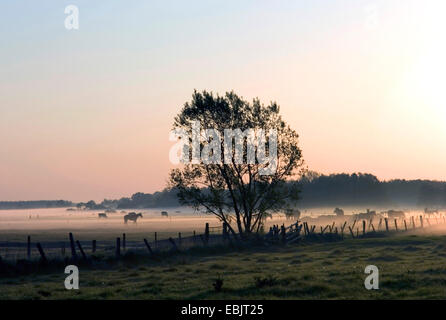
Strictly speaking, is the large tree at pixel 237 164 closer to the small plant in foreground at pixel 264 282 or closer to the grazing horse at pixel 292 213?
the grazing horse at pixel 292 213

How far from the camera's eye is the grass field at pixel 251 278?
952 inches

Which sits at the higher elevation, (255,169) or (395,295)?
(255,169)

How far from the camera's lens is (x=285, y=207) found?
57.5 meters

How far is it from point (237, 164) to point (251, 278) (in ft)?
92.0

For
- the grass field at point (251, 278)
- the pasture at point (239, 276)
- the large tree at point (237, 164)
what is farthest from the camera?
the large tree at point (237, 164)

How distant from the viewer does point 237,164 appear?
56.5 metres

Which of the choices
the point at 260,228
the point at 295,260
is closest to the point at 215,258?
the point at 295,260

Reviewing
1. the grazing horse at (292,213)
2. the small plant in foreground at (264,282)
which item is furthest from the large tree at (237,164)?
the small plant in foreground at (264,282)

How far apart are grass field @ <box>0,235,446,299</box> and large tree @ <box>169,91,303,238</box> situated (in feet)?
36.6

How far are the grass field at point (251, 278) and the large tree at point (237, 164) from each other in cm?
1116

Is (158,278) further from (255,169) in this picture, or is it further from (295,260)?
(255,169)

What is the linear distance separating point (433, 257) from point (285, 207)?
2000 cm

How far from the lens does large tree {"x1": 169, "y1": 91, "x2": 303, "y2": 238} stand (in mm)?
55844
